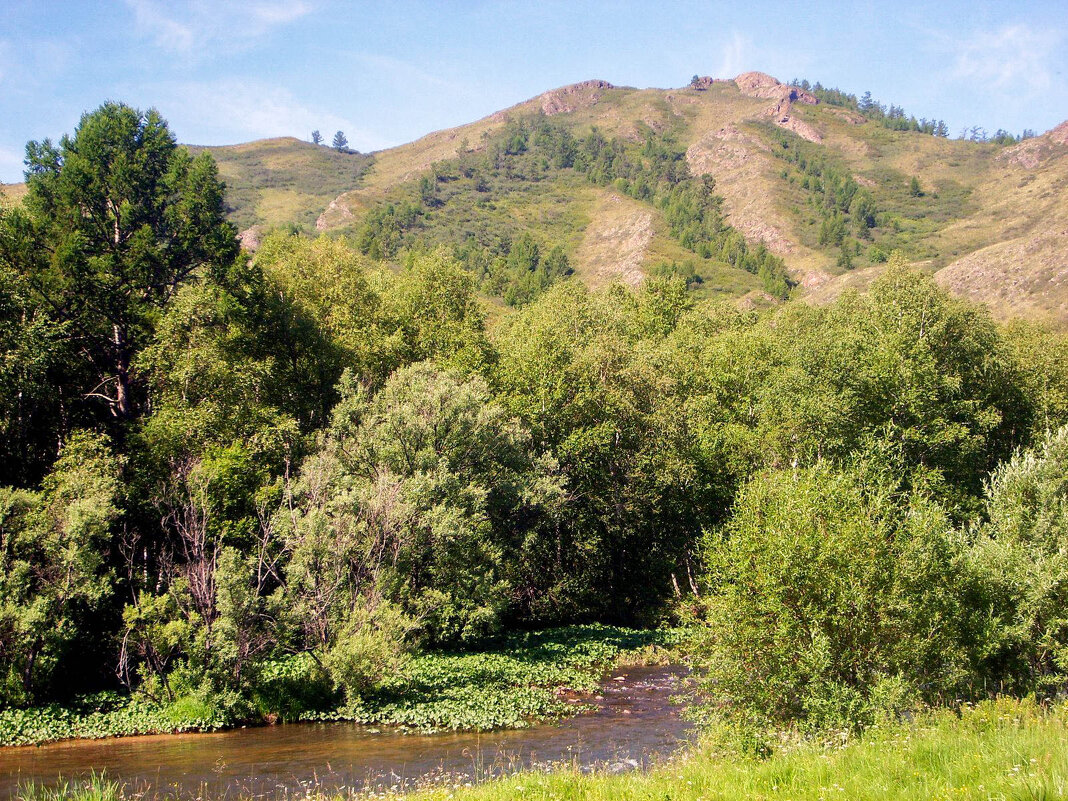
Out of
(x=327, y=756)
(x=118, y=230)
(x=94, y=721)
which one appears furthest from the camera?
(x=118, y=230)

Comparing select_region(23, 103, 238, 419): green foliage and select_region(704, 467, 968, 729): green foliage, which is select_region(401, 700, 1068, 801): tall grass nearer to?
select_region(704, 467, 968, 729): green foliage

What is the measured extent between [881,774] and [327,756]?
16.1 metres

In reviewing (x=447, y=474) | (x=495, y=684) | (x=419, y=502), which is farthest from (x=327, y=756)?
(x=447, y=474)

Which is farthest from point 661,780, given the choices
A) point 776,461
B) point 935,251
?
point 935,251

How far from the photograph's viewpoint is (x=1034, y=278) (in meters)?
107

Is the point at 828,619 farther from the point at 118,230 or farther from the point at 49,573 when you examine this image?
the point at 118,230

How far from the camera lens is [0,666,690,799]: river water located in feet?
57.9

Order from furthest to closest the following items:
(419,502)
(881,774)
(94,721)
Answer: (419,502) → (94,721) → (881,774)

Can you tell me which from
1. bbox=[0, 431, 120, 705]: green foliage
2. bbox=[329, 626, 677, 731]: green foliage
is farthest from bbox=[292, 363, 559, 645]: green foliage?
bbox=[0, 431, 120, 705]: green foliage

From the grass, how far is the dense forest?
446 centimetres

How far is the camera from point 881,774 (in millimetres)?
9180

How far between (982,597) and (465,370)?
2908 centimetres

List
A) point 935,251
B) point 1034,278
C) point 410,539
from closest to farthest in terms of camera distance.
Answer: point 410,539 → point 1034,278 → point 935,251

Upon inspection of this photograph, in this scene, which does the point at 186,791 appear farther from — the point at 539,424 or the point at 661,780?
the point at 539,424
